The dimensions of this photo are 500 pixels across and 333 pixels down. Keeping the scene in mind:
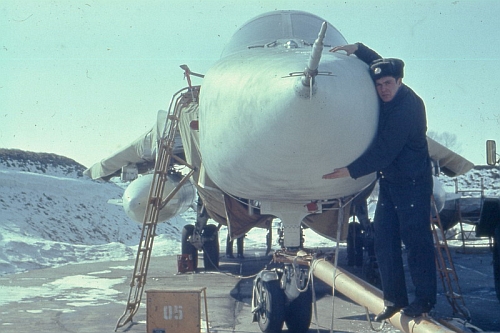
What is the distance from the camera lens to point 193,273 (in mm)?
10375

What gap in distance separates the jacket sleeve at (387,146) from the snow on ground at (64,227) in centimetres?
885

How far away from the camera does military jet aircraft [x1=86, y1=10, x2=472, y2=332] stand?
3416 mm

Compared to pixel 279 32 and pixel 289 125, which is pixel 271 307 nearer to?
pixel 289 125

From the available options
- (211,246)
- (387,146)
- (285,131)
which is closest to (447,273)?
(387,146)

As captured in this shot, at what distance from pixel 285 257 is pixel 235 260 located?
8.16 metres

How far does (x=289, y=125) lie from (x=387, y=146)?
607mm

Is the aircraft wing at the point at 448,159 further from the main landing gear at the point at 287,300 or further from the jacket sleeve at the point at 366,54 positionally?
the jacket sleeve at the point at 366,54

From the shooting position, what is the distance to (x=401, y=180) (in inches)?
143

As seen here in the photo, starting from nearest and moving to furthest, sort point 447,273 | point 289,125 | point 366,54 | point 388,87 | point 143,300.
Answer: point 289,125
point 388,87
point 366,54
point 447,273
point 143,300

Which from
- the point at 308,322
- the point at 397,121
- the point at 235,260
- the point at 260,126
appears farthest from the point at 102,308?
the point at 235,260

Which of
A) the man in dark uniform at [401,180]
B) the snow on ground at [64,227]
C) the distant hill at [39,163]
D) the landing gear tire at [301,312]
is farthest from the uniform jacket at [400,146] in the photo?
the distant hill at [39,163]

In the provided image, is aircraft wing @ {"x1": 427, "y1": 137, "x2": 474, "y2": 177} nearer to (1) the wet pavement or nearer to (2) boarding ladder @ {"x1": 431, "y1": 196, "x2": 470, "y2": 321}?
(2) boarding ladder @ {"x1": 431, "y1": 196, "x2": 470, "y2": 321}

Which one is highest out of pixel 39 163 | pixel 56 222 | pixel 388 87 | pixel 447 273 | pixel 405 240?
pixel 39 163

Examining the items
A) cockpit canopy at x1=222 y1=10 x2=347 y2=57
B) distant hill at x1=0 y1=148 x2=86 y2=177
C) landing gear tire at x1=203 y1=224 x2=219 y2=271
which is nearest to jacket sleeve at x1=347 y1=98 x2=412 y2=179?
cockpit canopy at x1=222 y1=10 x2=347 y2=57
